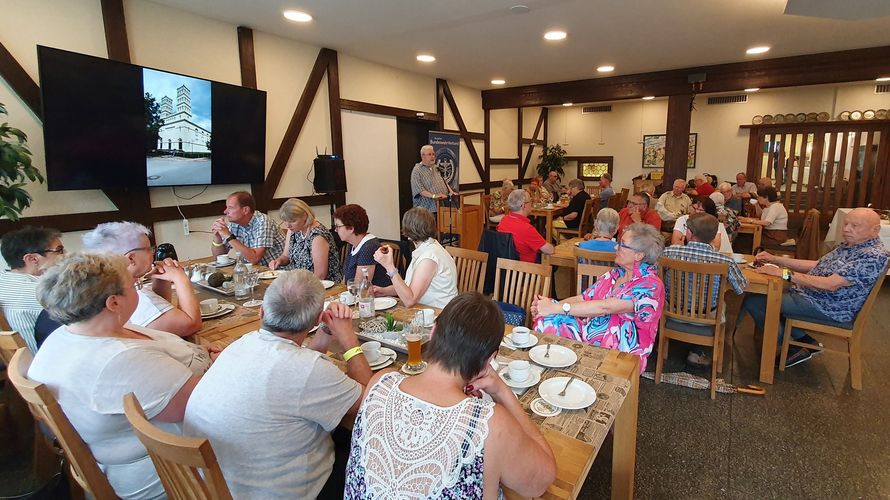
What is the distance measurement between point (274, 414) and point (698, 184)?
8445 mm

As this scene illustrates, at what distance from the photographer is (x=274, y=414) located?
3.61ft

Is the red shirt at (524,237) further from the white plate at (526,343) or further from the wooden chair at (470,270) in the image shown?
the white plate at (526,343)

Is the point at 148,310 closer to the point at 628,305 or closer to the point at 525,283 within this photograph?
the point at 525,283

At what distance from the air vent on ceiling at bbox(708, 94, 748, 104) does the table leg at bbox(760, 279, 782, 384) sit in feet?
25.5

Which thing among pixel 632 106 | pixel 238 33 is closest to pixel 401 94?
pixel 238 33

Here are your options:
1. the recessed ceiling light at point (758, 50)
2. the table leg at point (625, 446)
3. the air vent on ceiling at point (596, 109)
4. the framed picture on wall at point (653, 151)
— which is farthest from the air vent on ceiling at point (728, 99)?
the table leg at point (625, 446)

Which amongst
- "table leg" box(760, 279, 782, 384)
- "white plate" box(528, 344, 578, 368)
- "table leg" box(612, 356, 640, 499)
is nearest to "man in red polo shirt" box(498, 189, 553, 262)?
"table leg" box(760, 279, 782, 384)

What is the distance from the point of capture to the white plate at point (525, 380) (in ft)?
4.75

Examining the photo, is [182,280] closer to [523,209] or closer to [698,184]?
[523,209]

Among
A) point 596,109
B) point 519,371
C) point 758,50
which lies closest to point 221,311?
point 519,371

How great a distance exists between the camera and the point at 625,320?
2178 millimetres

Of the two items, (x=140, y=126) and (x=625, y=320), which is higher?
(x=140, y=126)

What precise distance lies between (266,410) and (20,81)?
3.26m

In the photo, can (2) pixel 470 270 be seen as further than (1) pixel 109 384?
Yes
